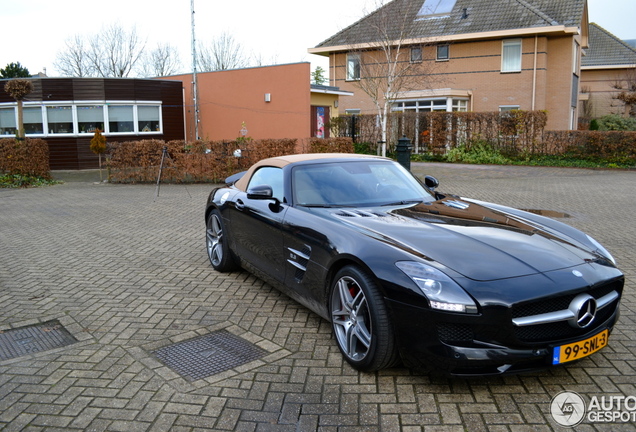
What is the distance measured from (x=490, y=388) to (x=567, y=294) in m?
0.76

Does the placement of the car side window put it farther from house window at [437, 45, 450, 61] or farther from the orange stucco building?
house window at [437, 45, 450, 61]

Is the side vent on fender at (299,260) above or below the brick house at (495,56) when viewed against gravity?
below

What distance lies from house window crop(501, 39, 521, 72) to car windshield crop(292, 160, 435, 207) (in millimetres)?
26302

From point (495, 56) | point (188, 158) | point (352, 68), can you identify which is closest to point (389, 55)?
point (495, 56)

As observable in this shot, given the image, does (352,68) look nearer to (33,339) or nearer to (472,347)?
(33,339)

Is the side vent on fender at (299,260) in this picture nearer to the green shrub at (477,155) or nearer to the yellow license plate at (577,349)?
the yellow license plate at (577,349)

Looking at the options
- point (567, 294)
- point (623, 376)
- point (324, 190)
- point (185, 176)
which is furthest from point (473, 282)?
point (185, 176)

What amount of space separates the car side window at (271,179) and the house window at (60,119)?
19.7 m

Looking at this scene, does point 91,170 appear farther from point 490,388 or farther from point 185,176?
point 490,388

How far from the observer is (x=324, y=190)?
490cm

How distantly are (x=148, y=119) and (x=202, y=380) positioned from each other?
2187cm

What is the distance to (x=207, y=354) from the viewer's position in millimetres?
4082

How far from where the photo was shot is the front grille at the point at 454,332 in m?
3.13

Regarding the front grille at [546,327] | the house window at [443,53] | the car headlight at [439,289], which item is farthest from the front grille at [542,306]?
the house window at [443,53]
